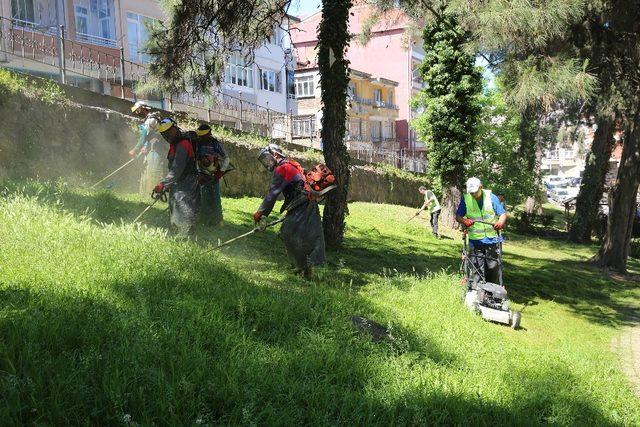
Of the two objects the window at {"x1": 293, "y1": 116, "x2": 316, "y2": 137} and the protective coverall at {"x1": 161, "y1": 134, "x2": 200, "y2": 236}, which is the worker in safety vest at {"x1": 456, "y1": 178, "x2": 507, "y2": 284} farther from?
the window at {"x1": 293, "y1": 116, "x2": 316, "y2": 137}

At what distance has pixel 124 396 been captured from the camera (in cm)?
335

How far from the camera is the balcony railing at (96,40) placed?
22278 millimetres

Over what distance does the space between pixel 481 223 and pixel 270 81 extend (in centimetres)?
2955

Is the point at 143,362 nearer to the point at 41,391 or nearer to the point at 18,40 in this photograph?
the point at 41,391

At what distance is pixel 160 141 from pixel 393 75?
4516cm

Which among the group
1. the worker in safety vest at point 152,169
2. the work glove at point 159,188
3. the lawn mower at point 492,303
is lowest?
the lawn mower at point 492,303

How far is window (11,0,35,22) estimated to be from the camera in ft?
64.4

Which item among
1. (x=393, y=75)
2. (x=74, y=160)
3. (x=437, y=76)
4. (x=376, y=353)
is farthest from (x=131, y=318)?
(x=393, y=75)

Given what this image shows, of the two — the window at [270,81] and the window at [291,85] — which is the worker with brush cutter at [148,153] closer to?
the window at [270,81]

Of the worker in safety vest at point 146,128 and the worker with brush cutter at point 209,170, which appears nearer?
the worker with brush cutter at point 209,170

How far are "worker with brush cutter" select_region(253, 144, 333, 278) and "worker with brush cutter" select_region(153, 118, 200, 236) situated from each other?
106cm

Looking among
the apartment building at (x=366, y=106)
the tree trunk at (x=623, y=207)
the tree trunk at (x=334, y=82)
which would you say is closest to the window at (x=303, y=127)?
the tree trunk at (x=623, y=207)

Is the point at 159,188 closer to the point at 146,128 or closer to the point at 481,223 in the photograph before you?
the point at 146,128

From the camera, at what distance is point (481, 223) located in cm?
875
